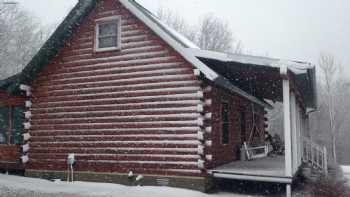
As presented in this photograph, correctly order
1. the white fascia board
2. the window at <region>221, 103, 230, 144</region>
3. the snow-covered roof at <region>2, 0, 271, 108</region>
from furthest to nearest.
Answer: the window at <region>221, 103, 230, 144</region> → the snow-covered roof at <region>2, 0, 271, 108</region> → the white fascia board

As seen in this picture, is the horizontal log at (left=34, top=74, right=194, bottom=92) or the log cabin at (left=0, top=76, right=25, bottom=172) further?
the log cabin at (left=0, top=76, right=25, bottom=172)

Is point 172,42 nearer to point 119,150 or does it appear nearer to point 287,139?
point 119,150

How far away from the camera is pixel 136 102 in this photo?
12.8 meters

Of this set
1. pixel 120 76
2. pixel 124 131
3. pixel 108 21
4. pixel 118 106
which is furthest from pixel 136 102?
pixel 108 21

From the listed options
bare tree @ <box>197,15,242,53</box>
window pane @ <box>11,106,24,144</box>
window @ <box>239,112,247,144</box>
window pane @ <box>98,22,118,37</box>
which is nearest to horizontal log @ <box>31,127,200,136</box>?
window pane @ <box>11,106,24,144</box>

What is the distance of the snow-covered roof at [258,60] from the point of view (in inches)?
390

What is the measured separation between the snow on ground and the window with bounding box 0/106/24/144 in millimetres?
2926

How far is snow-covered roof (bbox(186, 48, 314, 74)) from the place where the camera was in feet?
32.5

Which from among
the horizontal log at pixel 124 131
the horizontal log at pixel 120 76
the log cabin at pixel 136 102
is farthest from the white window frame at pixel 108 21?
the horizontal log at pixel 124 131

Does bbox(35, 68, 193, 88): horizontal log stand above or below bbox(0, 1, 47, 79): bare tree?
below

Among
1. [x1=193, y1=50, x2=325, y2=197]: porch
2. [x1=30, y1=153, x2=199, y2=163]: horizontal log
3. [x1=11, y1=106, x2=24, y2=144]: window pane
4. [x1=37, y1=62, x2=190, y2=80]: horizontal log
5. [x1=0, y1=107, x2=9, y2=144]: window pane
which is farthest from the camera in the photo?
[x1=0, y1=107, x2=9, y2=144]: window pane

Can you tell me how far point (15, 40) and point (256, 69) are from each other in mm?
34368

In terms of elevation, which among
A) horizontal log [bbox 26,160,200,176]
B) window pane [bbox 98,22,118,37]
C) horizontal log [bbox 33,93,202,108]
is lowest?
horizontal log [bbox 26,160,200,176]

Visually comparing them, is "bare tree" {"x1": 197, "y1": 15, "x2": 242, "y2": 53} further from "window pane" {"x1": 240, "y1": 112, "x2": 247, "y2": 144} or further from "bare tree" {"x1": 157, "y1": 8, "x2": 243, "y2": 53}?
"window pane" {"x1": 240, "y1": 112, "x2": 247, "y2": 144}
